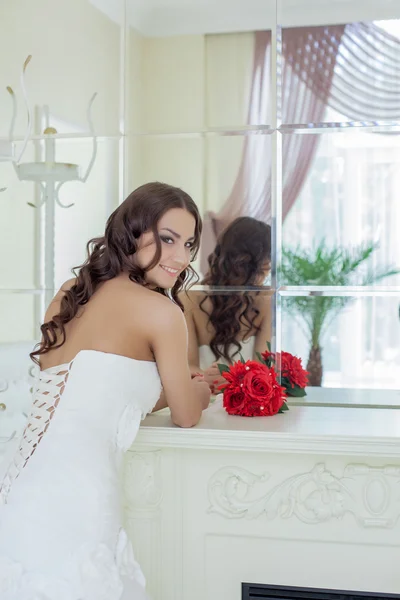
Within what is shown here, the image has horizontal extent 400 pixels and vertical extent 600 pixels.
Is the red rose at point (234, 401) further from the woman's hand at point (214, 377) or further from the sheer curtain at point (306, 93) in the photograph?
the sheer curtain at point (306, 93)

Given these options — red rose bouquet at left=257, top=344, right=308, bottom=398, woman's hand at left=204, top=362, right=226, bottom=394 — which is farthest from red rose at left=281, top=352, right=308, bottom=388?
woman's hand at left=204, top=362, right=226, bottom=394

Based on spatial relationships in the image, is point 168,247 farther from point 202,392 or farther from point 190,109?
point 190,109

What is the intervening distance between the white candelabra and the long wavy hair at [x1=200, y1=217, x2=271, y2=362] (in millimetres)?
573

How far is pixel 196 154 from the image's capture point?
239 cm

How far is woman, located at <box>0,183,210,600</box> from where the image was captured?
5.08 ft

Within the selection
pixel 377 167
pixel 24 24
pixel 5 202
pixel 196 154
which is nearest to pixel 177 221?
pixel 196 154

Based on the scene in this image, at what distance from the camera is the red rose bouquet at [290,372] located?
229cm

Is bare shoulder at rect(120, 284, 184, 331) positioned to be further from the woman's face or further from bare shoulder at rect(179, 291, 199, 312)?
bare shoulder at rect(179, 291, 199, 312)

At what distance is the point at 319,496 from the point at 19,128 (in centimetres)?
165

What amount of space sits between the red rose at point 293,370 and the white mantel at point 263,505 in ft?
→ 1.17

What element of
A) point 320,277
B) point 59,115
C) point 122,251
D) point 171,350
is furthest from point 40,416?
point 59,115

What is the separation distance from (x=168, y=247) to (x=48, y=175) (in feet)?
3.01

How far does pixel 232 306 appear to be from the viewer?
93.4 inches

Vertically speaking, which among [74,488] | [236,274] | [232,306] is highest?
[236,274]
